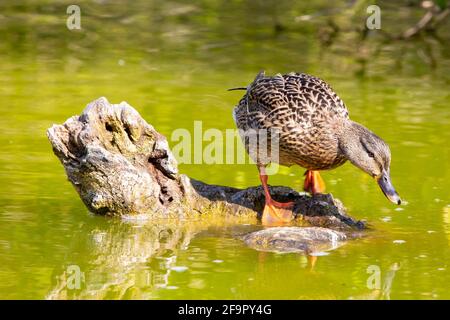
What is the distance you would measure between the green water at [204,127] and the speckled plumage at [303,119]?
63 centimetres

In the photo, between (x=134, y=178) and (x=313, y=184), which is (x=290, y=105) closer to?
(x=313, y=184)

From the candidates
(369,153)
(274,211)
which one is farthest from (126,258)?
(369,153)

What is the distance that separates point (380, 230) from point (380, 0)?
11307 millimetres

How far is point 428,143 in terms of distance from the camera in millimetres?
11172

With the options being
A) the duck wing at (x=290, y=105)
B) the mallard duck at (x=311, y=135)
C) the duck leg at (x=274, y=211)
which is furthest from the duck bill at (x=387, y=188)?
the duck leg at (x=274, y=211)

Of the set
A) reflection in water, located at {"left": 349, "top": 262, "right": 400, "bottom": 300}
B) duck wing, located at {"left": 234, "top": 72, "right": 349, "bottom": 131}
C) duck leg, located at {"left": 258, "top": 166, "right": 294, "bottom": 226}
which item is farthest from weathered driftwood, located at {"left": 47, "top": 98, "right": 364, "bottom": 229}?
reflection in water, located at {"left": 349, "top": 262, "right": 400, "bottom": 300}

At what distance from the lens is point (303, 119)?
8570 millimetres

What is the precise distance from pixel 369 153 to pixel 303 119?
23.3 inches

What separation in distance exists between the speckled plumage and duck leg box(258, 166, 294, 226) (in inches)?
12.5

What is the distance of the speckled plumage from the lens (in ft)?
28.0

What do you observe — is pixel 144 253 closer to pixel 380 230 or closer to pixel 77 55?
pixel 380 230

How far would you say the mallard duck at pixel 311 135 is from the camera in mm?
8344

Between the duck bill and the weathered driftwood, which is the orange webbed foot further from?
the duck bill

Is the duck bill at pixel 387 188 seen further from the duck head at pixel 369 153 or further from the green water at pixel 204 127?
the green water at pixel 204 127
